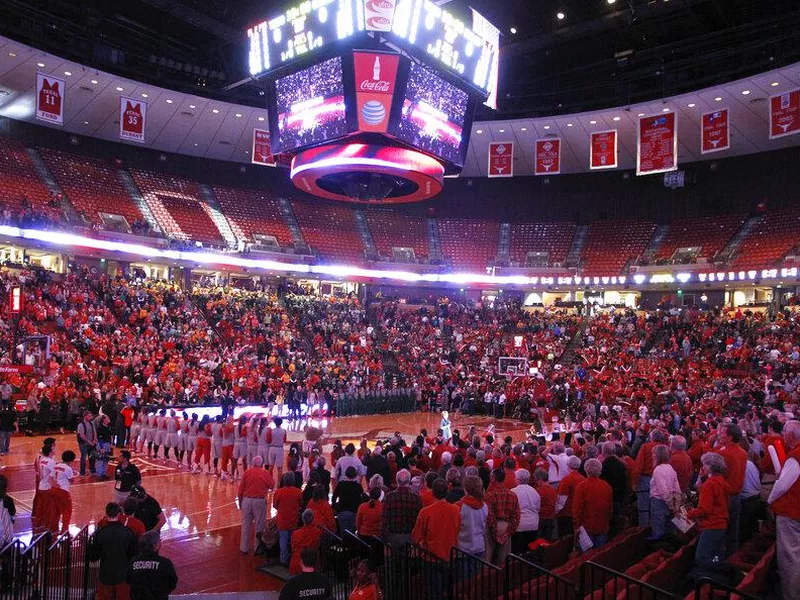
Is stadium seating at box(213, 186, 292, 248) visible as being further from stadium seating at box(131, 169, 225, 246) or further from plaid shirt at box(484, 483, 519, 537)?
plaid shirt at box(484, 483, 519, 537)

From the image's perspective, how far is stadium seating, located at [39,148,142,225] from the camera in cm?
3095

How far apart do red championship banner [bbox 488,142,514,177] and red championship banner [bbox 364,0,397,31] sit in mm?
14017

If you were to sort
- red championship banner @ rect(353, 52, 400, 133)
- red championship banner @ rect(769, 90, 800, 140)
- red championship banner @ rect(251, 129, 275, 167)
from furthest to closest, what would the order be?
1. red championship banner @ rect(251, 129, 275, 167)
2. red championship banner @ rect(769, 90, 800, 140)
3. red championship banner @ rect(353, 52, 400, 133)

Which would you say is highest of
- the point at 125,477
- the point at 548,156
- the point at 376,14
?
the point at 548,156

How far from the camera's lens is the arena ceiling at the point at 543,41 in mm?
24344

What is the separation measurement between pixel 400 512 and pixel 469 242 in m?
34.5

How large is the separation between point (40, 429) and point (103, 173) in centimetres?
1794

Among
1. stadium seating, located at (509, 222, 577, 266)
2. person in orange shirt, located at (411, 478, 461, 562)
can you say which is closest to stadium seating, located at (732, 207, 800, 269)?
stadium seating, located at (509, 222, 577, 266)

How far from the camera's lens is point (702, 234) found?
35781 mm

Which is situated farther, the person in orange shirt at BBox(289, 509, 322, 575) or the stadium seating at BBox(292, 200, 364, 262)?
the stadium seating at BBox(292, 200, 364, 262)

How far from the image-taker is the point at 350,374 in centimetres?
2842

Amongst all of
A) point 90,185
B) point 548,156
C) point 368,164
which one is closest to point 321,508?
point 368,164

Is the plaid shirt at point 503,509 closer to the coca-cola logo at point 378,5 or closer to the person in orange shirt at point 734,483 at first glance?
the person in orange shirt at point 734,483

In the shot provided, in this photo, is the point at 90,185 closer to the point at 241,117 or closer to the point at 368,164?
the point at 241,117
